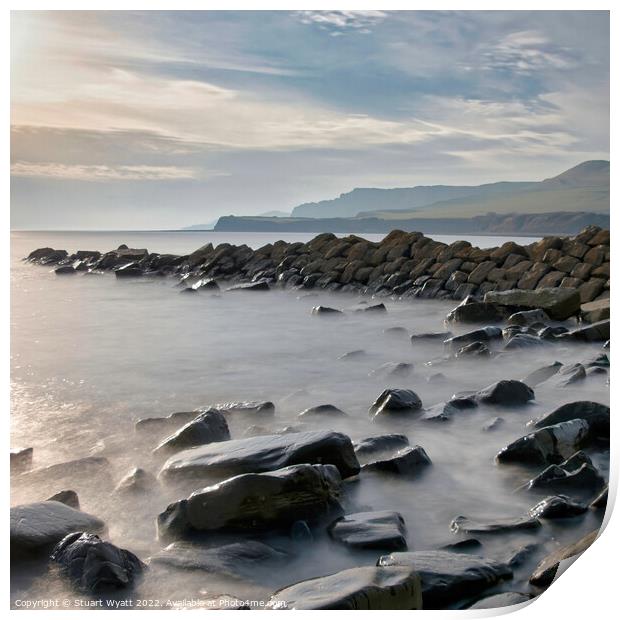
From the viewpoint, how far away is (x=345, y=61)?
17.5 feet

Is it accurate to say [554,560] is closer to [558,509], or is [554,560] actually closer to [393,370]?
[558,509]

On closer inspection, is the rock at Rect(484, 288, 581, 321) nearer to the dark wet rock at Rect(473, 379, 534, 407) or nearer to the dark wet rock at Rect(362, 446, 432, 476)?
the dark wet rock at Rect(473, 379, 534, 407)

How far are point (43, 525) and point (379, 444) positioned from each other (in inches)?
86.5

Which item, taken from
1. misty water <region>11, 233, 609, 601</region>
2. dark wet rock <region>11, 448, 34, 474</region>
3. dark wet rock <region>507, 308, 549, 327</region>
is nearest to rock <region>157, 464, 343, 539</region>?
misty water <region>11, 233, 609, 601</region>

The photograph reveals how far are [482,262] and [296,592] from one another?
Result: 11.4 m

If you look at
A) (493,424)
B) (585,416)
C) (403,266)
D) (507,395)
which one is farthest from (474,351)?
(403,266)

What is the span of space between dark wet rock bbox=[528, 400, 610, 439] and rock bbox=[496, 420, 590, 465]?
22cm

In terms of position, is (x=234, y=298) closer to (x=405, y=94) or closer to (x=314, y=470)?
(x=405, y=94)

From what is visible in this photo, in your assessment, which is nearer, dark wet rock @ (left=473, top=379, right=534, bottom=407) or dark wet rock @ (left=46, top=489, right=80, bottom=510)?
dark wet rock @ (left=46, top=489, right=80, bottom=510)

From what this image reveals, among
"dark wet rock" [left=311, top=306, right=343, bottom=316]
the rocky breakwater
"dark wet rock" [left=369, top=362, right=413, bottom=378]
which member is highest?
the rocky breakwater

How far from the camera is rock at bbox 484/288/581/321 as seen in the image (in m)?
10.2

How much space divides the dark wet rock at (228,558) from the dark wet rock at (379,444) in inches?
52.2

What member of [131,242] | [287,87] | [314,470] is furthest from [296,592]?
[131,242]
